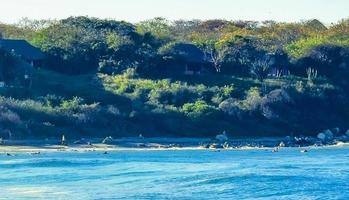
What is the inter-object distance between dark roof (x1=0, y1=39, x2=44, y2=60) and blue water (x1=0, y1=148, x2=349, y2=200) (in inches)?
802

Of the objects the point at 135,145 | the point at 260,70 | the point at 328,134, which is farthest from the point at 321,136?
the point at 135,145

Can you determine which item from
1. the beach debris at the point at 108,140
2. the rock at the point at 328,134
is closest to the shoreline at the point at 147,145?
the beach debris at the point at 108,140

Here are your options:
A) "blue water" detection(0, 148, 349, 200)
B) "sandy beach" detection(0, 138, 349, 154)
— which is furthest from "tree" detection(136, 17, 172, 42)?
"blue water" detection(0, 148, 349, 200)

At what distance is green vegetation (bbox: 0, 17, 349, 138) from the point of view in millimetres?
61500

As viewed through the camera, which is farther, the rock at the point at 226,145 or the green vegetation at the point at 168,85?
the green vegetation at the point at 168,85

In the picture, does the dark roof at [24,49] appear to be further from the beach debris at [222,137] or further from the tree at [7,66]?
the beach debris at [222,137]

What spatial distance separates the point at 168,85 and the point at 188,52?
687cm

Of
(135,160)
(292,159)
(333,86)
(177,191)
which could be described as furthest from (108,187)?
(333,86)

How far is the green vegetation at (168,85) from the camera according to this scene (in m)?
61.5

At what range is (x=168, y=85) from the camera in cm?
6975

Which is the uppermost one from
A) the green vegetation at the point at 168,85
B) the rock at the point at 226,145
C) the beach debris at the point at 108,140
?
the green vegetation at the point at 168,85

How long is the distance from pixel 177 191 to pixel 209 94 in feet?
106

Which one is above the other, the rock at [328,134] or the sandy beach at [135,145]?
the rock at [328,134]

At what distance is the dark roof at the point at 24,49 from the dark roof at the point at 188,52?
942 cm
